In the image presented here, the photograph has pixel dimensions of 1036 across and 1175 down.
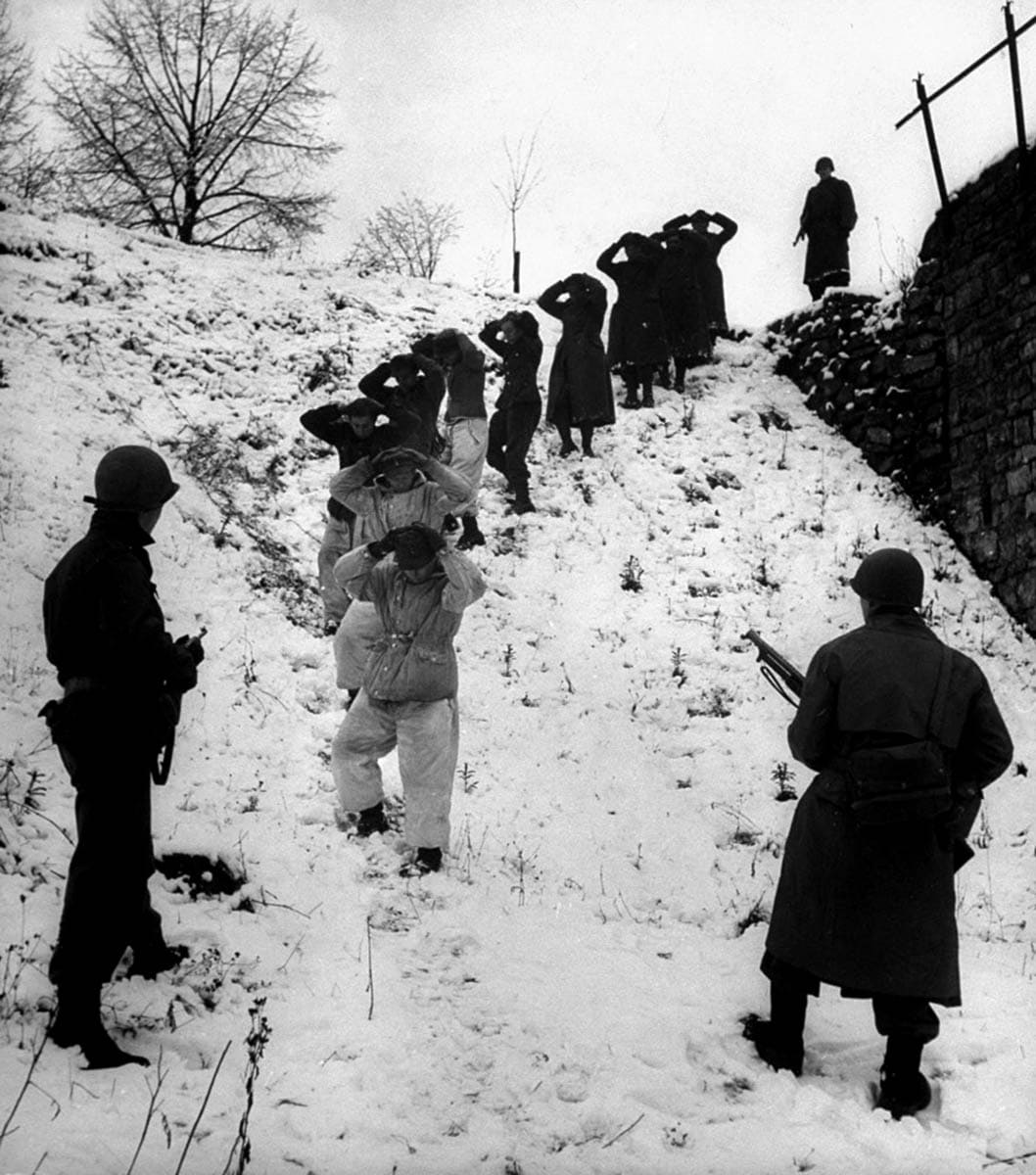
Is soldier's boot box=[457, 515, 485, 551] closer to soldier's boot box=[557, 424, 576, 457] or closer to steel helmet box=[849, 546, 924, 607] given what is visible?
soldier's boot box=[557, 424, 576, 457]

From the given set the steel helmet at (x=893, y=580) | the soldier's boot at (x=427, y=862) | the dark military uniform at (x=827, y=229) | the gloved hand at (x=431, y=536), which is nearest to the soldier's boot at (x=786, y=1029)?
the steel helmet at (x=893, y=580)

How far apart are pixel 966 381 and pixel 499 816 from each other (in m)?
6.71

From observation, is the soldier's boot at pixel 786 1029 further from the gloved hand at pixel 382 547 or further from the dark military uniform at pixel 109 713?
the gloved hand at pixel 382 547

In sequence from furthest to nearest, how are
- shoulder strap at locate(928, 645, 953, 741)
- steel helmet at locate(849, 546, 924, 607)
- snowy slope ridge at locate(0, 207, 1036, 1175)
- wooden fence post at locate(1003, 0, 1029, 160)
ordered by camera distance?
wooden fence post at locate(1003, 0, 1029, 160) → steel helmet at locate(849, 546, 924, 607) → shoulder strap at locate(928, 645, 953, 741) → snowy slope ridge at locate(0, 207, 1036, 1175)

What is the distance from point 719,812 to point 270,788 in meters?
2.97

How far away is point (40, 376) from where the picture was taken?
9.91 m

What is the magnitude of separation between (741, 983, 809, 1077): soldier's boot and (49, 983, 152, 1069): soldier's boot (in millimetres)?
2188

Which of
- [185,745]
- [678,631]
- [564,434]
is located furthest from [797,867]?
[564,434]

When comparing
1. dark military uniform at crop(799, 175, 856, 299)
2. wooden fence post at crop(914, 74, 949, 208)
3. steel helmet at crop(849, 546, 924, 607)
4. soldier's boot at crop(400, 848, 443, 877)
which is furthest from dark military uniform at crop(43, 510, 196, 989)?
dark military uniform at crop(799, 175, 856, 299)

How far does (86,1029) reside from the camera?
289 cm

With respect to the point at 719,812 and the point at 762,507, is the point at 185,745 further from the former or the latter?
the point at 762,507

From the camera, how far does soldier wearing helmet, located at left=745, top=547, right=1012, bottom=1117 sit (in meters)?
3.16

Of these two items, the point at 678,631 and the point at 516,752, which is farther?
the point at 678,631

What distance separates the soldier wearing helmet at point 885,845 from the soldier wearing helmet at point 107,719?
2266mm
